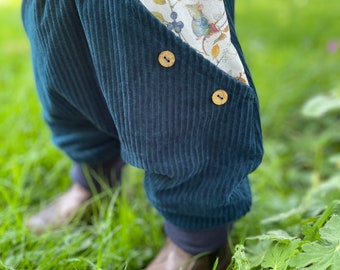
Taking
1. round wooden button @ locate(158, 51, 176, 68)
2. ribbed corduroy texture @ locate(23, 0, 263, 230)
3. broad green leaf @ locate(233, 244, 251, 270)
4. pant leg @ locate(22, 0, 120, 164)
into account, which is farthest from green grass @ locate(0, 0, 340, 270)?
round wooden button @ locate(158, 51, 176, 68)

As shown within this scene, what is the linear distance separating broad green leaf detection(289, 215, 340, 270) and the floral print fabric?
0.99ft

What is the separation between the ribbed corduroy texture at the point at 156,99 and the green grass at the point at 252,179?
0.14 meters

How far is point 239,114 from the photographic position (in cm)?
90

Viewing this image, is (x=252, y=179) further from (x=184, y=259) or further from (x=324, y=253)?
(x=324, y=253)

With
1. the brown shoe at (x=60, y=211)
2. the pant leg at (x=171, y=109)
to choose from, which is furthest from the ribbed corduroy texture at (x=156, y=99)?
the brown shoe at (x=60, y=211)

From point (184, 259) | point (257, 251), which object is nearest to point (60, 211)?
point (184, 259)

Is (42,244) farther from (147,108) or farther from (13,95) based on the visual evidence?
(13,95)

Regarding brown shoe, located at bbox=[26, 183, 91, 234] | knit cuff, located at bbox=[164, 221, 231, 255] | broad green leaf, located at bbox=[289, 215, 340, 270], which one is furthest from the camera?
brown shoe, located at bbox=[26, 183, 91, 234]

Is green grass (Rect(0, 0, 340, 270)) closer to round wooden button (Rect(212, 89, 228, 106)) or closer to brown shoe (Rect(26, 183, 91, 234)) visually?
brown shoe (Rect(26, 183, 91, 234))

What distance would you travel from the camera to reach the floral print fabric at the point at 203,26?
0.85 meters

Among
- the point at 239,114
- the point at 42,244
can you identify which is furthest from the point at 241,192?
the point at 42,244

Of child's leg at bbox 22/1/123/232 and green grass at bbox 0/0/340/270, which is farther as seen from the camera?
green grass at bbox 0/0/340/270

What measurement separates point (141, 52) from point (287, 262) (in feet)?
1.39

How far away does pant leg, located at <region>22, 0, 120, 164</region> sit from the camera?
0.93 metres
